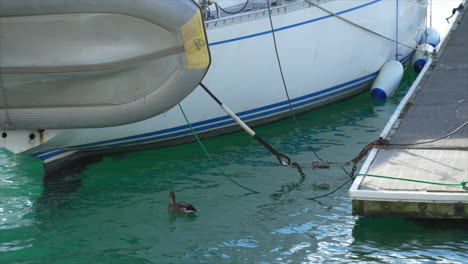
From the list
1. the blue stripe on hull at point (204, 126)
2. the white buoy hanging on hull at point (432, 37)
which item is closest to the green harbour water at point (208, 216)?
the blue stripe on hull at point (204, 126)

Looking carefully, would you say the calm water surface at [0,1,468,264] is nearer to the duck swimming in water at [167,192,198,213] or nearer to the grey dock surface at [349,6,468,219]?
the duck swimming in water at [167,192,198,213]

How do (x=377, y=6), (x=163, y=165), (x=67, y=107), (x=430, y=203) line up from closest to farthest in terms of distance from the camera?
1. (x=430, y=203)
2. (x=67, y=107)
3. (x=163, y=165)
4. (x=377, y=6)

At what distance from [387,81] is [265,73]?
8.51ft

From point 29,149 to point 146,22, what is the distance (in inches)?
87.0

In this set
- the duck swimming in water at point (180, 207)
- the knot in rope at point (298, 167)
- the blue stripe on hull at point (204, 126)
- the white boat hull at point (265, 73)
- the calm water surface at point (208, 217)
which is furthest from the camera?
the white boat hull at point (265, 73)

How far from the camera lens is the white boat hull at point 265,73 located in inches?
361

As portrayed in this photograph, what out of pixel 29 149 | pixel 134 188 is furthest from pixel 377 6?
pixel 29 149

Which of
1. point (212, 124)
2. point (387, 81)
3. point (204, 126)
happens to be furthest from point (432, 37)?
point (204, 126)

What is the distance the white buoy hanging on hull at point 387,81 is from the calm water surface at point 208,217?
7.09 ft

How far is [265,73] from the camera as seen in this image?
388 inches

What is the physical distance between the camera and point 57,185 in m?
8.16

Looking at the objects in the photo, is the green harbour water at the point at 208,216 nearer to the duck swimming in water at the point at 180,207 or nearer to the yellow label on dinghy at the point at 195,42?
the duck swimming in water at the point at 180,207

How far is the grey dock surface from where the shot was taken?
614cm

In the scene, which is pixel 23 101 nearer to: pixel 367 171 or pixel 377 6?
pixel 367 171
